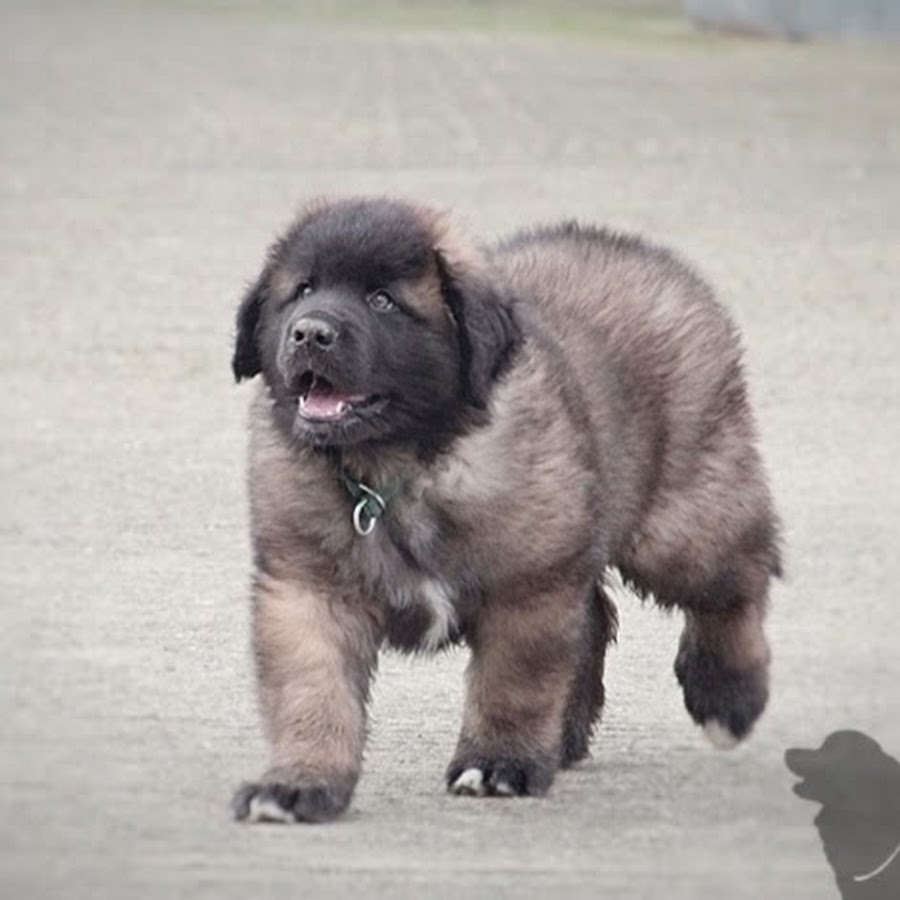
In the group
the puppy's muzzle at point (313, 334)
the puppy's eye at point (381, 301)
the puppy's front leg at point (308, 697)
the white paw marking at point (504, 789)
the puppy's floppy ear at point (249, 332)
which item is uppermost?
the puppy's muzzle at point (313, 334)

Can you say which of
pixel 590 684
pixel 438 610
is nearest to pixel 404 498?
pixel 438 610

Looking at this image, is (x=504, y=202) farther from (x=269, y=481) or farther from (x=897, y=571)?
(x=269, y=481)

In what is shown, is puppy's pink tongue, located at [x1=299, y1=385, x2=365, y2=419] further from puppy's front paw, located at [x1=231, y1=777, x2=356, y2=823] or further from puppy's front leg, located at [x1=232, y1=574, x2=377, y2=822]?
puppy's front paw, located at [x1=231, y1=777, x2=356, y2=823]

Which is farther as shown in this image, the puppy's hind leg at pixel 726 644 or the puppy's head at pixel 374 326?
the puppy's hind leg at pixel 726 644

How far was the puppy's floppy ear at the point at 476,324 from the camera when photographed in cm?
704

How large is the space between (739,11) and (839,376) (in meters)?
22.0

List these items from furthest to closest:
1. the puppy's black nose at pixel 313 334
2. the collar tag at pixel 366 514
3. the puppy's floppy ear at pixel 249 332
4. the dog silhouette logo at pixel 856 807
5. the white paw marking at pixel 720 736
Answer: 1. the white paw marking at pixel 720 736
2. the puppy's floppy ear at pixel 249 332
3. the collar tag at pixel 366 514
4. the puppy's black nose at pixel 313 334
5. the dog silhouette logo at pixel 856 807

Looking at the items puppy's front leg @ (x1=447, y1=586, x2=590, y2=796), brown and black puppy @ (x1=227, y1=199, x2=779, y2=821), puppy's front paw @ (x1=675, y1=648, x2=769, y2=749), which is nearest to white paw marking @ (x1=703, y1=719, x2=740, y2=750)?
puppy's front paw @ (x1=675, y1=648, x2=769, y2=749)

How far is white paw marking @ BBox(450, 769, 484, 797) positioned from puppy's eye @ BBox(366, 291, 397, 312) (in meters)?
0.91

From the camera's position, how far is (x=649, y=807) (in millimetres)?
7066

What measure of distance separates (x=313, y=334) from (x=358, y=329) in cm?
10

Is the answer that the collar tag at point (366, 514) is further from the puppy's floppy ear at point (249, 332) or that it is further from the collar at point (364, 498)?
the puppy's floppy ear at point (249, 332)

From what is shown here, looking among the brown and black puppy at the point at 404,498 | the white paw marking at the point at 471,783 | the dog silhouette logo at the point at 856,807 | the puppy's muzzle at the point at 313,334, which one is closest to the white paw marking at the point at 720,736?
the dog silhouette logo at the point at 856,807

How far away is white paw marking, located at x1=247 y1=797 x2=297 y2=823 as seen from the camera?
22.0 feet
